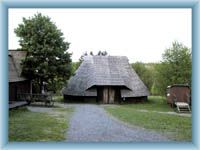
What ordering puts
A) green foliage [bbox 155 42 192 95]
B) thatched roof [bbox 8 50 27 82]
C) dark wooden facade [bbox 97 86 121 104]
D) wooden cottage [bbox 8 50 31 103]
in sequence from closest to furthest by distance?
wooden cottage [bbox 8 50 31 103], thatched roof [bbox 8 50 27 82], green foliage [bbox 155 42 192 95], dark wooden facade [bbox 97 86 121 104]

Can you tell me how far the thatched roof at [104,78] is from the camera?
2677cm

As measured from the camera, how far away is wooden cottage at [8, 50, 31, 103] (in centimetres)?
2092

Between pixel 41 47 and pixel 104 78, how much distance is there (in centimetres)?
664

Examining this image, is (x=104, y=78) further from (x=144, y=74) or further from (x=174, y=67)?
(x=174, y=67)

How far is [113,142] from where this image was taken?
10328mm

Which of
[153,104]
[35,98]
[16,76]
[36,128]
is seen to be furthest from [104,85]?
[36,128]

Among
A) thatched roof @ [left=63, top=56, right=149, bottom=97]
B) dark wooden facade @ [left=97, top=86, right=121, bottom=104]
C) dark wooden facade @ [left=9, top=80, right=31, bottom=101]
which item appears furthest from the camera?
dark wooden facade @ [left=97, top=86, right=121, bottom=104]

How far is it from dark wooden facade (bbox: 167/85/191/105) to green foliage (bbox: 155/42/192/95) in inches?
21.4

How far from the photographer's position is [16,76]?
21.5 meters

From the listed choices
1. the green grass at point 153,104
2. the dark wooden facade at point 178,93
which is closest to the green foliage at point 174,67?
the dark wooden facade at point 178,93

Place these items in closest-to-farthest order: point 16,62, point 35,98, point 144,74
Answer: point 35,98 → point 16,62 → point 144,74

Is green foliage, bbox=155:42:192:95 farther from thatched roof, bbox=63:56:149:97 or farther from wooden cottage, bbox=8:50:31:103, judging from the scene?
wooden cottage, bbox=8:50:31:103

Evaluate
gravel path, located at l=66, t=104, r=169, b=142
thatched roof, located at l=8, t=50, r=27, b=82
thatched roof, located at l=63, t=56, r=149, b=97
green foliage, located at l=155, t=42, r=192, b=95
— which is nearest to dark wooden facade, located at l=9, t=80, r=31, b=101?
thatched roof, located at l=8, t=50, r=27, b=82

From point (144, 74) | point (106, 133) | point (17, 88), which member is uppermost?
point (144, 74)
